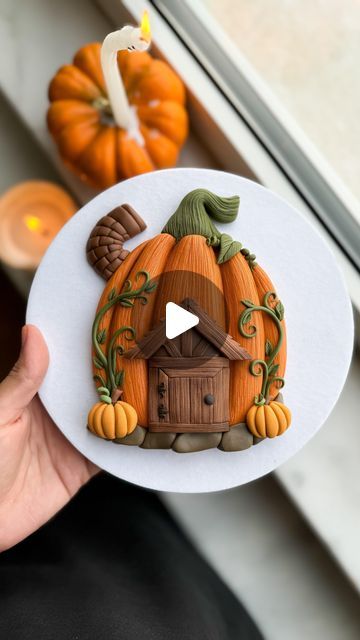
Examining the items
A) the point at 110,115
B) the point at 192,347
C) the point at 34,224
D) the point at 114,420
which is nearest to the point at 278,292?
the point at 192,347

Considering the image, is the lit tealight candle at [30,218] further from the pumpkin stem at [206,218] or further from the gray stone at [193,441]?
the gray stone at [193,441]

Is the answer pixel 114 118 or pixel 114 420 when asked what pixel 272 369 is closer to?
pixel 114 420

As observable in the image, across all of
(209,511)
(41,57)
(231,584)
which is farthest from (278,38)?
(231,584)

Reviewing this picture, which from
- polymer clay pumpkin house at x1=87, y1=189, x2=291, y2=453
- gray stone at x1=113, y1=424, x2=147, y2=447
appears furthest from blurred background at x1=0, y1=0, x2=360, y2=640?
gray stone at x1=113, y1=424, x2=147, y2=447

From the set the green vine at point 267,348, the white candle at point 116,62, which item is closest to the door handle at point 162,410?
the green vine at point 267,348

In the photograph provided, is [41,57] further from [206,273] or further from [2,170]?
[206,273]
